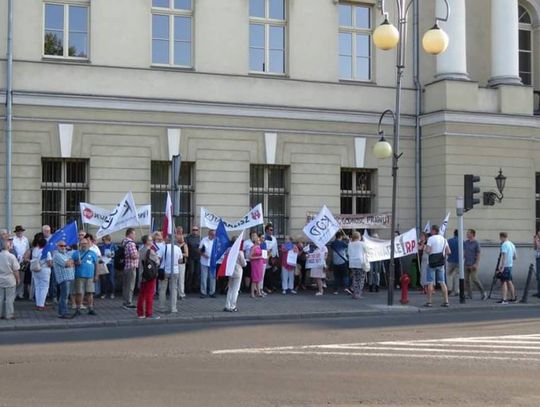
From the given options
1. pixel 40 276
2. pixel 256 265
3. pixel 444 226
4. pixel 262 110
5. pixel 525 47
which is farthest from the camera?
pixel 525 47

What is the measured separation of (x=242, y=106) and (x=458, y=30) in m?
7.19

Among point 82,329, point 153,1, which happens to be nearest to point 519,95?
point 153,1

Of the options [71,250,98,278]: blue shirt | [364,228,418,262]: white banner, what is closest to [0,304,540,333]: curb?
[71,250,98,278]: blue shirt

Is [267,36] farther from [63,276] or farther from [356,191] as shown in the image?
[63,276]

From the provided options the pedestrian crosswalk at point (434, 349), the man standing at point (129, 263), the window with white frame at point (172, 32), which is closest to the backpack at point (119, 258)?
the man standing at point (129, 263)

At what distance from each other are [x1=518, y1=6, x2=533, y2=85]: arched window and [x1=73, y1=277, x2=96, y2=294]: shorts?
695 inches

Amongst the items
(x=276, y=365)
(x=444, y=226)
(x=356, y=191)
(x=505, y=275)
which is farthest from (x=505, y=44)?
(x=276, y=365)

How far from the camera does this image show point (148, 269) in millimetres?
16922

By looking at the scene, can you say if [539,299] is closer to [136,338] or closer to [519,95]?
[519,95]

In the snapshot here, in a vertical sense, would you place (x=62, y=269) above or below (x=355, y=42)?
below

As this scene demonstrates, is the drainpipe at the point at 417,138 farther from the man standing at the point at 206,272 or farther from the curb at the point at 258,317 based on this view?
the man standing at the point at 206,272

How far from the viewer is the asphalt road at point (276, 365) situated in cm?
898

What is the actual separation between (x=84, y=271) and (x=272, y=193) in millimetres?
8393

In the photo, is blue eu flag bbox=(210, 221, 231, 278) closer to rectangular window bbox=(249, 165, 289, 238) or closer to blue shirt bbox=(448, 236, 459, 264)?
rectangular window bbox=(249, 165, 289, 238)
